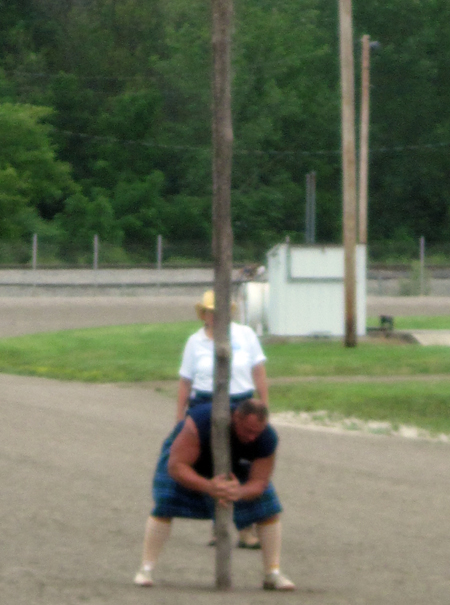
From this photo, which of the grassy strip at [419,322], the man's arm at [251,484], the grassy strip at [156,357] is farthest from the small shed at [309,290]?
the man's arm at [251,484]

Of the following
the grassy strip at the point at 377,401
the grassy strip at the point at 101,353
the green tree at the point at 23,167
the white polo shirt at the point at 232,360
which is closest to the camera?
the white polo shirt at the point at 232,360

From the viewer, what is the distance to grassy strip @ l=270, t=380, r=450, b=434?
13.9 m

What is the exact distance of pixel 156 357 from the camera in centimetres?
2055

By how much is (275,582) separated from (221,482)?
2.32 feet

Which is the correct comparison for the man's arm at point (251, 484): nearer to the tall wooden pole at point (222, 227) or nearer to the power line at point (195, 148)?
the tall wooden pole at point (222, 227)

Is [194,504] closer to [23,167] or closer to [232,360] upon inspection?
[232,360]

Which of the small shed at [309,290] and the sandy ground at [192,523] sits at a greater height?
the small shed at [309,290]

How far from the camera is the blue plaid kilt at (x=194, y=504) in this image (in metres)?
6.53

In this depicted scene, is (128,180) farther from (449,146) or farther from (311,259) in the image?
(311,259)

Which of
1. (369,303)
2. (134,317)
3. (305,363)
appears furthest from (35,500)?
(369,303)

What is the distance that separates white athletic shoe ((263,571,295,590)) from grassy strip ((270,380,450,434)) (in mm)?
6630

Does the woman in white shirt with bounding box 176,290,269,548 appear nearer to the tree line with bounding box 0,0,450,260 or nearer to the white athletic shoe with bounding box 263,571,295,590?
the white athletic shoe with bounding box 263,571,295,590

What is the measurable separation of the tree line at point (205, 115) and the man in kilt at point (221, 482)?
5275 cm

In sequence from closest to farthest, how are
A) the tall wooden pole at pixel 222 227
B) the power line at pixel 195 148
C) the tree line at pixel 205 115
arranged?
1. the tall wooden pole at pixel 222 227
2. the tree line at pixel 205 115
3. the power line at pixel 195 148
